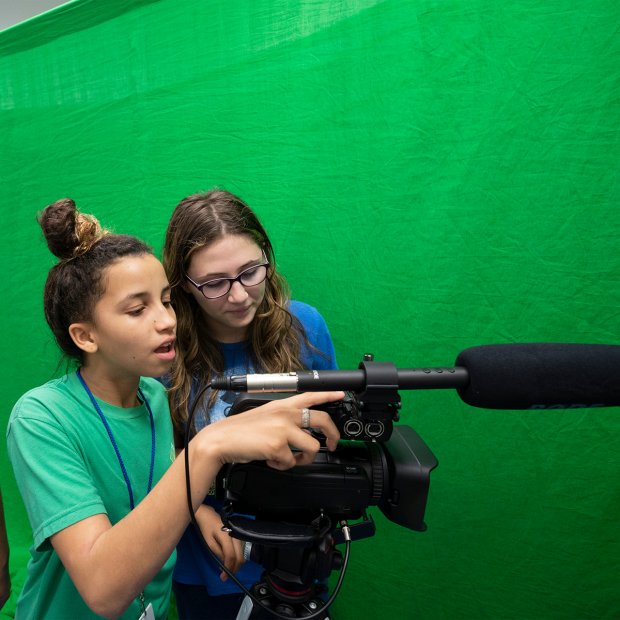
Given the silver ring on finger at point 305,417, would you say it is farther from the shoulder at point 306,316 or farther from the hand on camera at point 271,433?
the shoulder at point 306,316

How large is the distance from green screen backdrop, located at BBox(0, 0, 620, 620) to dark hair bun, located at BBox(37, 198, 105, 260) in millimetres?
619

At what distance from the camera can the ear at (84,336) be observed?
83cm

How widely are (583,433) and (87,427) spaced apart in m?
1.18

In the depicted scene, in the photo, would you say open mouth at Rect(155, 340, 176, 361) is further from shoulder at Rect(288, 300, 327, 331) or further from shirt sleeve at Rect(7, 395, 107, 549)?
shoulder at Rect(288, 300, 327, 331)

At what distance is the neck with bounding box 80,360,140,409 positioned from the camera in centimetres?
86

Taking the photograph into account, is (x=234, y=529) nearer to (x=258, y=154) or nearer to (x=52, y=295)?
(x=52, y=295)

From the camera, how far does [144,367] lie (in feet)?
2.66

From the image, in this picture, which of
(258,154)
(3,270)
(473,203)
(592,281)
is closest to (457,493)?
(592,281)

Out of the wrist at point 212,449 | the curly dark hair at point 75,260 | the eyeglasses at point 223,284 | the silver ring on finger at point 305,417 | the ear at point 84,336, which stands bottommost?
the wrist at point 212,449

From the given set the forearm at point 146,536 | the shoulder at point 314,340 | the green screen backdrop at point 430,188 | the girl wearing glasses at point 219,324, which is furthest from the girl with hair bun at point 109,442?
the green screen backdrop at point 430,188

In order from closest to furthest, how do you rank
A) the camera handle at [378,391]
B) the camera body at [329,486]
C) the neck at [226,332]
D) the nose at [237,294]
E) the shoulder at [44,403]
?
the camera handle at [378,391]
the camera body at [329,486]
the shoulder at [44,403]
the nose at [237,294]
the neck at [226,332]

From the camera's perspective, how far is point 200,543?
1.03 metres

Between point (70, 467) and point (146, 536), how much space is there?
0.67 ft

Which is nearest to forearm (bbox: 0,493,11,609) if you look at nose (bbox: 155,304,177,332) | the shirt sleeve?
the shirt sleeve
